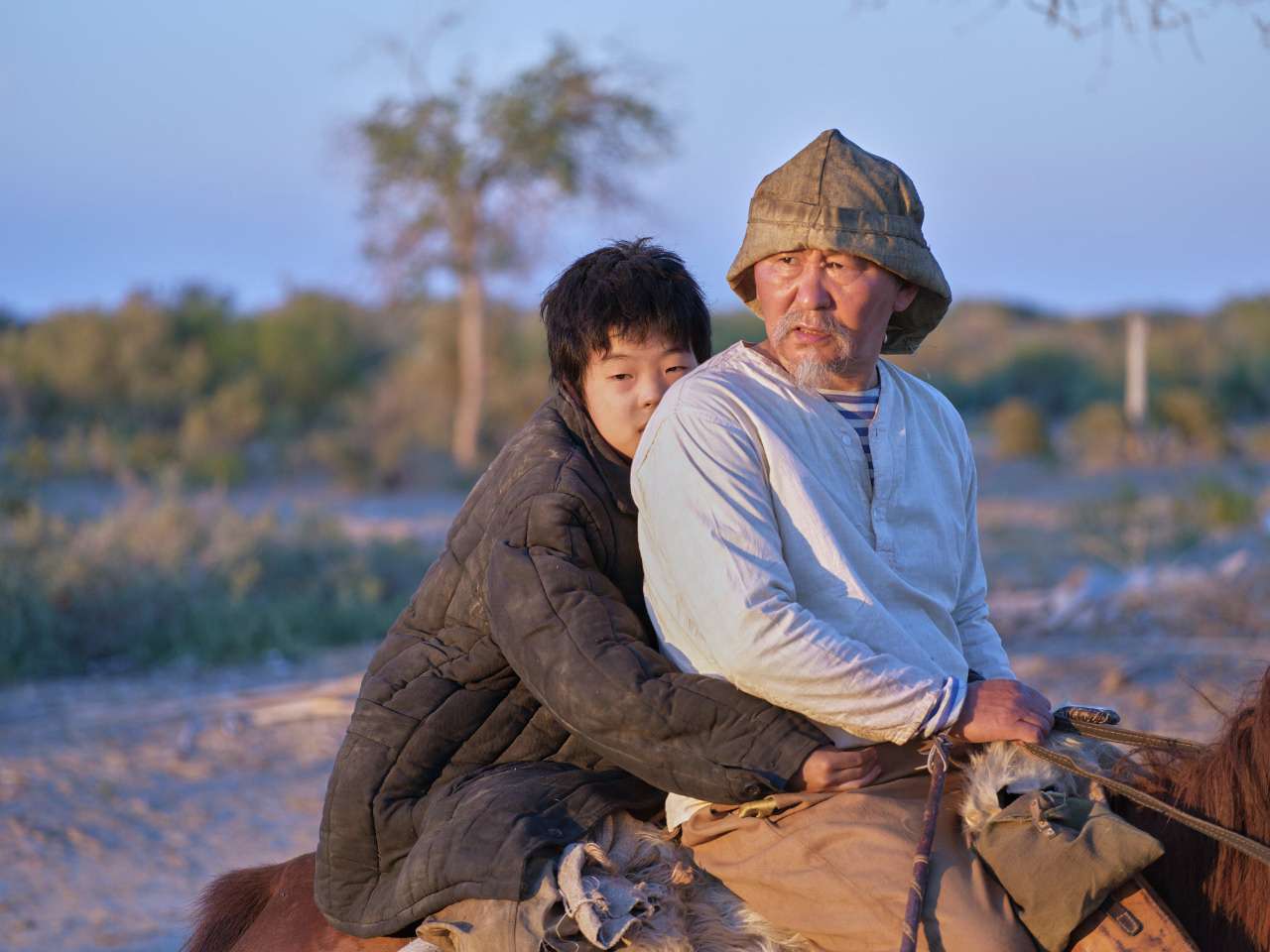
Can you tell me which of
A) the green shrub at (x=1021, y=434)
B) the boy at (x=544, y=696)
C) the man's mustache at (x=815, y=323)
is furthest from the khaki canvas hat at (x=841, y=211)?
the green shrub at (x=1021, y=434)

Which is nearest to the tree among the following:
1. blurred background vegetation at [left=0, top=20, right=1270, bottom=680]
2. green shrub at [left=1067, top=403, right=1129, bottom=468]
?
blurred background vegetation at [left=0, top=20, right=1270, bottom=680]

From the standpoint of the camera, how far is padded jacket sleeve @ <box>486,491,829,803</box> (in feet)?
8.65

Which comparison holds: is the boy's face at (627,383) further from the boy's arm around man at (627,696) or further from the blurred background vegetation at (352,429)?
the blurred background vegetation at (352,429)

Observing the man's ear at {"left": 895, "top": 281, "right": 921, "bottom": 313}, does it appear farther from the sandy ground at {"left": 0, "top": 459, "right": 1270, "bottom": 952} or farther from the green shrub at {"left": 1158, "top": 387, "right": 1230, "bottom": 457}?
the green shrub at {"left": 1158, "top": 387, "right": 1230, "bottom": 457}

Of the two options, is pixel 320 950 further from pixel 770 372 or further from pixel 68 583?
pixel 68 583

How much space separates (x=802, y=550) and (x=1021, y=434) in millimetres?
25489

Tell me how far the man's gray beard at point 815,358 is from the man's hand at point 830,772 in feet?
2.48

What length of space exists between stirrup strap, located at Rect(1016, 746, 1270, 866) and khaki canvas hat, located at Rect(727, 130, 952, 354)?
1.04 m

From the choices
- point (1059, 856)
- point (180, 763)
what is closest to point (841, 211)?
point (1059, 856)

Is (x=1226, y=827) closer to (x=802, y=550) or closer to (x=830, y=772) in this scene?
(x=830, y=772)

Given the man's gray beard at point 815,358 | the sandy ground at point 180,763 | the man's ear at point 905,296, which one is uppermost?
the man's ear at point 905,296

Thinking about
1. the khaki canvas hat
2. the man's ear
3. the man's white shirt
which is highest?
the khaki canvas hat

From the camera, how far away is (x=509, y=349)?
2834 cm

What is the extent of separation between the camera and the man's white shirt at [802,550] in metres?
2.59
